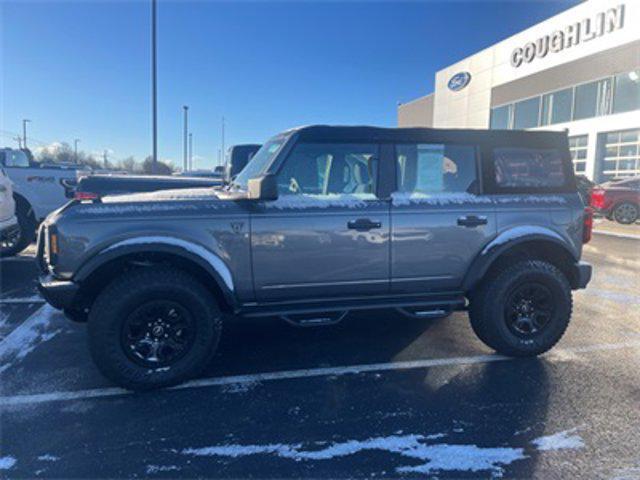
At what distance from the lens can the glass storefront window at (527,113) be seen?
2698 centimetres

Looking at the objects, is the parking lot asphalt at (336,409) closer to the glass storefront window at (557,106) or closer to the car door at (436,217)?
the car door at (436,217)

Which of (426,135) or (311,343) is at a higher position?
(426,135)

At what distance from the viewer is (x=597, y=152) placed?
22250 mm

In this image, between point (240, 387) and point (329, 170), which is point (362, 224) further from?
point (240, 387)

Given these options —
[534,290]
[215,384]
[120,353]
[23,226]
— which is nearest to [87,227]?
[120,353]

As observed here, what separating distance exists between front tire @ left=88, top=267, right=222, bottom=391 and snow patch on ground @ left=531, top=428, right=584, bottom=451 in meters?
2.36

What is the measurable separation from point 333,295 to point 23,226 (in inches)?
275

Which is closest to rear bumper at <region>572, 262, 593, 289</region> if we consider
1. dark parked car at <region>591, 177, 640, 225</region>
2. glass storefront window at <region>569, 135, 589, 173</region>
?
dark parked car at <region>591, 177, 640, 225</region>

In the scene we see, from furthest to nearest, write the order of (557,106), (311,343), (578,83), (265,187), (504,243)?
(557,106) < (578,83) < (311,343) < (504,243) < (265,187)

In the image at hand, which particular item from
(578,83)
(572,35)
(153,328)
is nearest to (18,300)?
(153,328)

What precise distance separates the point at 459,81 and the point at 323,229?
34.9 metres

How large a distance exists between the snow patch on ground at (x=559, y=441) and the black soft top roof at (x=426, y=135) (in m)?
2.43

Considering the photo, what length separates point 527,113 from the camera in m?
27.7

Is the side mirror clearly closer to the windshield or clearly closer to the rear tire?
the windshield
